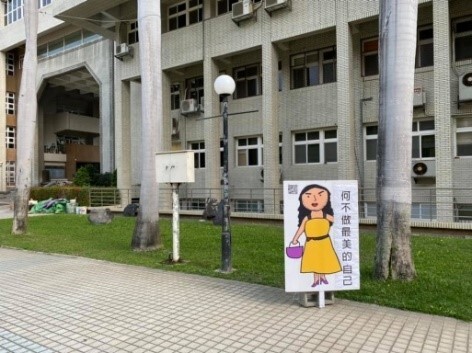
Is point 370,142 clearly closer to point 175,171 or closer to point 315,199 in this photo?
point 175,171

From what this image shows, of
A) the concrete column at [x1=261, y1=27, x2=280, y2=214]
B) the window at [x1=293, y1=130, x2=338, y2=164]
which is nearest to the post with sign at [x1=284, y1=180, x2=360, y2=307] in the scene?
the concrete column at [x1=261, y1=27, x2=280, y2=214]

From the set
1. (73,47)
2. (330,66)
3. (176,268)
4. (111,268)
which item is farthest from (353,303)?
(73,47)

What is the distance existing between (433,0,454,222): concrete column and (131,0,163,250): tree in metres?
8.83

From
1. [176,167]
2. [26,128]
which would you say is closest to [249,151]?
[26,128]

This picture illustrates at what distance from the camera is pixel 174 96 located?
24.2 m

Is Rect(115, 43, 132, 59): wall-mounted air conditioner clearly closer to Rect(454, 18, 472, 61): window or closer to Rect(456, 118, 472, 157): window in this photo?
Rect(454, 18, 472, 61): window

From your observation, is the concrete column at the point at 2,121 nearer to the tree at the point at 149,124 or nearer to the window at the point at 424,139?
the tree at the point at 149,124

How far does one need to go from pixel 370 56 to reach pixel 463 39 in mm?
3267

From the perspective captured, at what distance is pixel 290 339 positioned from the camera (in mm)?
4723

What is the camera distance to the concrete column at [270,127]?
18.0 metres

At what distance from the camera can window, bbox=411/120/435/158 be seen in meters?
16.0

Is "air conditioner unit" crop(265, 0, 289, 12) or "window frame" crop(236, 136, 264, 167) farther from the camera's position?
"window frame" crop(236, 136, 264, 167)

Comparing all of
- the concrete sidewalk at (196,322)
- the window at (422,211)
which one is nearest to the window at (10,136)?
the window at (422,211)

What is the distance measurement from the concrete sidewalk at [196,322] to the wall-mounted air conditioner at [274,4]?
12905mm
